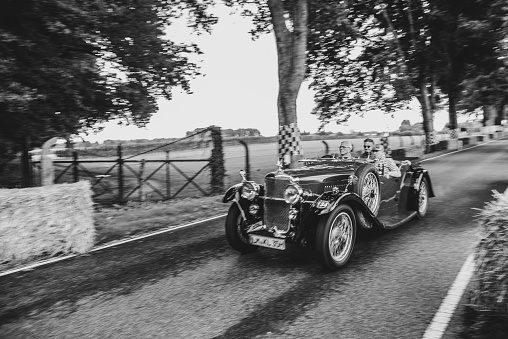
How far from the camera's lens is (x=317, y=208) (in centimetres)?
462

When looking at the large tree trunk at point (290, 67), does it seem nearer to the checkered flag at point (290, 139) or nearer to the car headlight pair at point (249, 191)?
the checkered flag at point (290, 139)

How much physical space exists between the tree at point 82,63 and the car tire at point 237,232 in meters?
6.61

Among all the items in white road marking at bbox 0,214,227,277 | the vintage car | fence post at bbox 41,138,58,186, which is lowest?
white road marking at bbox 0,214,227,277

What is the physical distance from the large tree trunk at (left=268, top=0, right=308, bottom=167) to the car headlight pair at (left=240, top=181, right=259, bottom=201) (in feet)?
23.8

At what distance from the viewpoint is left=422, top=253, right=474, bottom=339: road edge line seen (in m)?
3.14

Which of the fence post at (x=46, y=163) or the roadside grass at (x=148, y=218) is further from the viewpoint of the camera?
the fence post at (x=46, y=163)

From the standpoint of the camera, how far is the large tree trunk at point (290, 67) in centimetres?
1268

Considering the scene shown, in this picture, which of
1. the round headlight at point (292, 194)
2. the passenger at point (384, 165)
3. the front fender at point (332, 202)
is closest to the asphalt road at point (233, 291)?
the front fender at point (332, 202)

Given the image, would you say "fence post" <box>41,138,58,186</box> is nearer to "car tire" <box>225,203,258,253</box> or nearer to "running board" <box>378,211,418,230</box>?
"car tire" <box>225,203,258,253</box>

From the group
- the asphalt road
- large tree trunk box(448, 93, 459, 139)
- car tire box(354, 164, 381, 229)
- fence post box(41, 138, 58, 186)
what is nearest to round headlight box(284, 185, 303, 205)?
the asphalt road

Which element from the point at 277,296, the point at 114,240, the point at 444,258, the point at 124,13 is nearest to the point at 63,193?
the point at 114,240

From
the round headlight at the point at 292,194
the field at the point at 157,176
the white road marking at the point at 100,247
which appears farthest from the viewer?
the field at the point at 157,176

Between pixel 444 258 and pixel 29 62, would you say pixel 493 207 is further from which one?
pixel 29 62

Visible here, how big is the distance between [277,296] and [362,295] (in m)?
0.84
